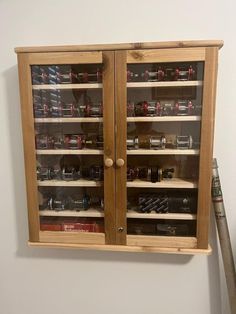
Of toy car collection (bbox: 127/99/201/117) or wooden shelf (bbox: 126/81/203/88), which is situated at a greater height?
wooden shelf (bbox: 126/81/203/88)

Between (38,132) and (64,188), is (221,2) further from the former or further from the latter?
(64,188)

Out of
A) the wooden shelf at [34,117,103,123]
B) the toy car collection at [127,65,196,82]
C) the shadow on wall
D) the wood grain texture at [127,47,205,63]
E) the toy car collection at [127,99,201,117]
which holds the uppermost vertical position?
the wood grain texture at [127,47,205,63]

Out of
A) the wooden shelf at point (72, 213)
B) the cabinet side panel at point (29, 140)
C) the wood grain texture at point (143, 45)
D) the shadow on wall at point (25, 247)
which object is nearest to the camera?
the wood grain texture at point (143, 45)

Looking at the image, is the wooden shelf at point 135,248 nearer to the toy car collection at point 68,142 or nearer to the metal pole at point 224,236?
the metal pole at point 224,236

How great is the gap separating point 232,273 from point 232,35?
111 centimetres

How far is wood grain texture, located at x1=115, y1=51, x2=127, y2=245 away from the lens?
1.05m

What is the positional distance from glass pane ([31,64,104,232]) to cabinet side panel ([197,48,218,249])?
44 centimetres

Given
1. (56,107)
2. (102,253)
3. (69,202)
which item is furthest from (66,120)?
(102,253)

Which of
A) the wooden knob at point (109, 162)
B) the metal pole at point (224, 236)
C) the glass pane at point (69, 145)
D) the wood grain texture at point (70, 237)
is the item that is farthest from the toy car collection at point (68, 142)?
the metal pole at point (224, 236)

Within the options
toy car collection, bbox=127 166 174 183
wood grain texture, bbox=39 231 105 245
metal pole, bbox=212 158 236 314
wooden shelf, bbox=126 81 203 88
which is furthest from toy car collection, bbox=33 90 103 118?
metal pole, bbox=212 158 236 314

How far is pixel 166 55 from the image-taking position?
103cm

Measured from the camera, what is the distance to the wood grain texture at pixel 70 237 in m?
1.19

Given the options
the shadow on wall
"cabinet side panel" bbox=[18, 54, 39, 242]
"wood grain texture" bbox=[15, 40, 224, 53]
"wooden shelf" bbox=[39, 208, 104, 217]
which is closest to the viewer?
"wood grain texture" bbox=[15, 40, 224, 53]

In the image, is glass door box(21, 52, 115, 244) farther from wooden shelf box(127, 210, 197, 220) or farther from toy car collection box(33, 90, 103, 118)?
wooden shelf box(127, 210, 197, 220)
